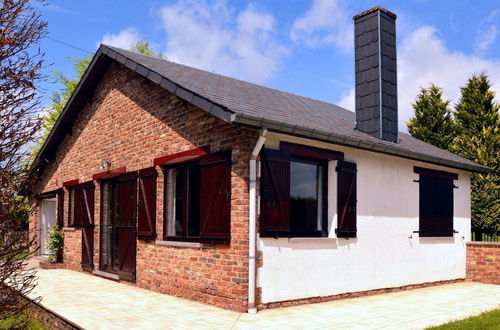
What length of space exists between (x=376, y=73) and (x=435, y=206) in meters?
3.44

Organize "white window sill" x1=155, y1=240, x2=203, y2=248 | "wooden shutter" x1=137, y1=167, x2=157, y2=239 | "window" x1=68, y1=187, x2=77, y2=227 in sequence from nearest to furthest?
"white window sill" x1=155, y1=240, x2=203, y2=248 < "wooden shutter" x1=137, y1=167, x2=157, y2=239 < "window" x1=68, y1=187, x2=77, y2=227

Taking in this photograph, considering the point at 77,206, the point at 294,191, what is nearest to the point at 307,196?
the point at 294,191

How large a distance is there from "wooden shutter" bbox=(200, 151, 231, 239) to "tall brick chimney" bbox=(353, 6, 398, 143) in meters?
4.48

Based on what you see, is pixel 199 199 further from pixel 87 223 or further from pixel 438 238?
pixel 438 238

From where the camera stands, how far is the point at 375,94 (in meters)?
11.4

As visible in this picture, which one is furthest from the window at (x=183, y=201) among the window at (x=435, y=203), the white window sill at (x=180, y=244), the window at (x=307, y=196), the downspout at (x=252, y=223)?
the window at (x=435, y=203)

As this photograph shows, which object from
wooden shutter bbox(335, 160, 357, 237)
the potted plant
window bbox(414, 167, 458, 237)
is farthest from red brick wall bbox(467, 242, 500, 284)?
the potted plant

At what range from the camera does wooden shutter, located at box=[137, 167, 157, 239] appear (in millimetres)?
9922

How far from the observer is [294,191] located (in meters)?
8.36

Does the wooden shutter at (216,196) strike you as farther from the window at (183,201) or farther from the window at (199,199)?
the window at (183,201)

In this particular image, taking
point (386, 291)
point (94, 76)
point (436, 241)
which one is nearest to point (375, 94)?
point (436, 241)

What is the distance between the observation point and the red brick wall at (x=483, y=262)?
11.7 metres

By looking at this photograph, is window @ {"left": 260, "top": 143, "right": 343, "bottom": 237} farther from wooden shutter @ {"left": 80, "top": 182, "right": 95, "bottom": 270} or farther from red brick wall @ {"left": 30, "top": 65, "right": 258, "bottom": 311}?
wooden shutter @ {"left": 80, "top": 182, "right": 95, "bottom": 270}

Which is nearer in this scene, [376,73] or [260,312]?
[260,312]
